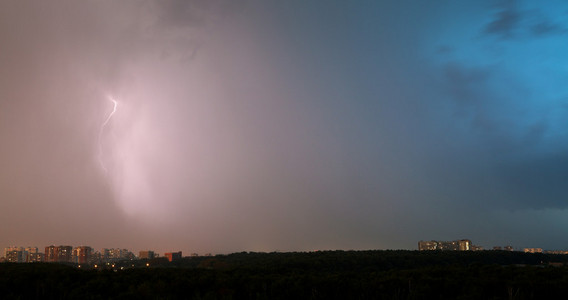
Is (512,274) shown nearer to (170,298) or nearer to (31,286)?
(170,298)

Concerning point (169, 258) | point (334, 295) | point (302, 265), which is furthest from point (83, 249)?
point (334, 295)

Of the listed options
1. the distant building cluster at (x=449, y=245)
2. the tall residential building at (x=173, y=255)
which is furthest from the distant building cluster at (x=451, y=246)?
the tall residential building at (x=173, y=255)

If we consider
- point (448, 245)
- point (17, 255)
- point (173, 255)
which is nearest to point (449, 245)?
point (448, 245)

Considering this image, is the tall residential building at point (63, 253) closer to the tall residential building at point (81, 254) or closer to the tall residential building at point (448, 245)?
the tall residential building at point (81, 254)

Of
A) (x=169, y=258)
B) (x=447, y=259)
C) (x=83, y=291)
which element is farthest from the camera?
(x=169, y=258)

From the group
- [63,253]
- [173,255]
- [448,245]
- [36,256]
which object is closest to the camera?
[173,255]

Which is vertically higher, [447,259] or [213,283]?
[213,283]

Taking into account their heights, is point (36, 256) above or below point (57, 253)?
below

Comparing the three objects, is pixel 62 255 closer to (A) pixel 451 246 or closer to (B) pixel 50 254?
(B) pixel 50 254
